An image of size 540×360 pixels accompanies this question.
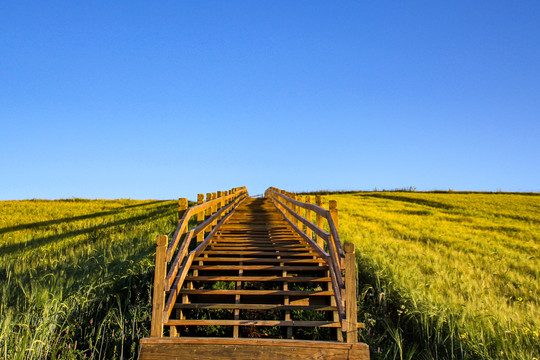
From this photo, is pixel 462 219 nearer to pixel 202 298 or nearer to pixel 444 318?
pixel 444 318

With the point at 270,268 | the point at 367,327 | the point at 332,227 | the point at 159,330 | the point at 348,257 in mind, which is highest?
the point at 332,227

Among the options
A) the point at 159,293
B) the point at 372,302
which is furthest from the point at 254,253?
the point at 159,293

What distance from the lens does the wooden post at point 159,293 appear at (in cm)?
538

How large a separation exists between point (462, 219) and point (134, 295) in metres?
20.6

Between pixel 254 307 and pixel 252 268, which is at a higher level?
pixel 252 268

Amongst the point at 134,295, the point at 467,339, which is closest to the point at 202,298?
the point at 134,295

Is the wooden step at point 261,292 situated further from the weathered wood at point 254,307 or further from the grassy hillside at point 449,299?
the grassy hillside at point 449,299

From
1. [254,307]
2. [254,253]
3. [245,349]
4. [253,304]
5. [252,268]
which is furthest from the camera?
[254,253]

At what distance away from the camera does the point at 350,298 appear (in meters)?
5.35

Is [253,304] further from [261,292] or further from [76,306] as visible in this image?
[76,306]

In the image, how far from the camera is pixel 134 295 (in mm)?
7367

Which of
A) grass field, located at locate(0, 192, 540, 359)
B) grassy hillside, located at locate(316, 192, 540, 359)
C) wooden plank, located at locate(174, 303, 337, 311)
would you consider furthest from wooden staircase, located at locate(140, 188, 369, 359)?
grassy hillside, located at locate(316, 192, 540, 359)

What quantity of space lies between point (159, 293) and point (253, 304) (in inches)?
63.4

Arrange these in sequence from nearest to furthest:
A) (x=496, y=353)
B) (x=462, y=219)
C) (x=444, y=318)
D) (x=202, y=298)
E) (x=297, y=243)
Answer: (x=496, y=353), (x=444, y=318), (x=202, y=298), (x=297, y=243), (x=462, y=219)
